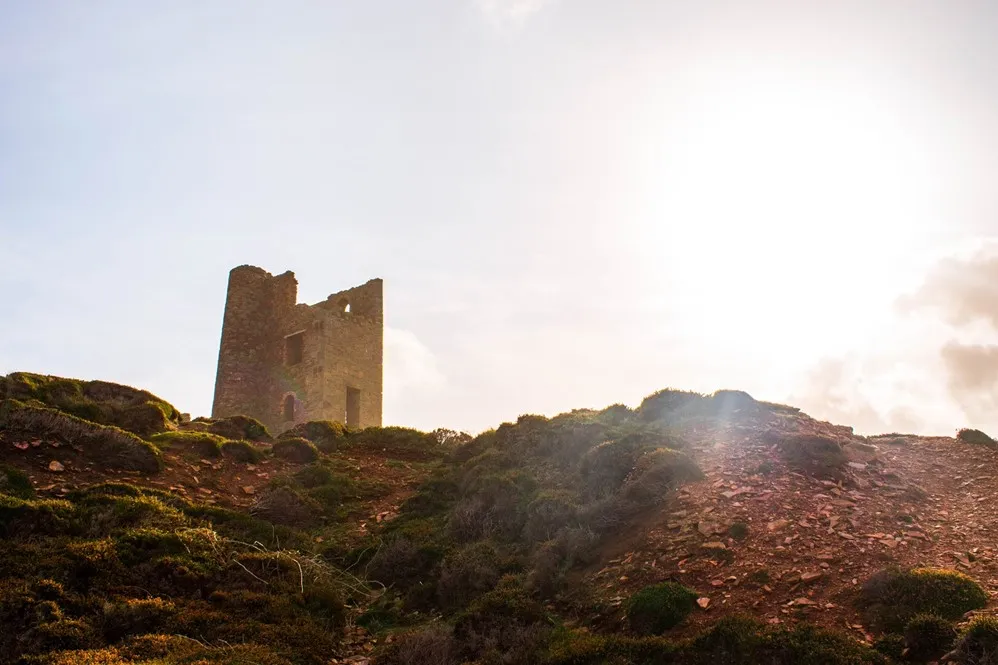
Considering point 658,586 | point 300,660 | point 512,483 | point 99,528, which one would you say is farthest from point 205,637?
point 512,483

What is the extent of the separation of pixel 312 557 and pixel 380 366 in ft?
54.4

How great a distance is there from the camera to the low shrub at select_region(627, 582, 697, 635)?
394 inches

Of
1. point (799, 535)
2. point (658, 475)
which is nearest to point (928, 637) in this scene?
point (799, 535)

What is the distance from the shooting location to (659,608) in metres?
10.1

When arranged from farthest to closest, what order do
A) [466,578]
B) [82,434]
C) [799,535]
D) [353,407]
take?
[353,407] → [82,434] → [466,578] → [799,535]

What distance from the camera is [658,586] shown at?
1075 centimetres

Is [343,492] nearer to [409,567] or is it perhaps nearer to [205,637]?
[409,567]

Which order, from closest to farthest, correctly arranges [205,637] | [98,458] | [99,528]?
[205,637] → [99,528] → [98,458]

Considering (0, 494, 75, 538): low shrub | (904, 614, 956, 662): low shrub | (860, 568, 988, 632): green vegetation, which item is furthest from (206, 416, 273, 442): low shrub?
(904, 614, 956, 662): low shrub

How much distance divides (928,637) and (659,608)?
3340 mm

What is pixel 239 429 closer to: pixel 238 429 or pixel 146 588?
pixel 238 429

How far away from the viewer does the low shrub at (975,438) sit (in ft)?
58.0

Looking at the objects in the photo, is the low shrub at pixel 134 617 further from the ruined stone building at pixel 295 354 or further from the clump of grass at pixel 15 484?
the ruined stone building at pixel 295 354

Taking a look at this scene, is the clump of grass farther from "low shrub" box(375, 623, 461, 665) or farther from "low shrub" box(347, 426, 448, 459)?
"low shrub" box(347, 426, 448, 459)
